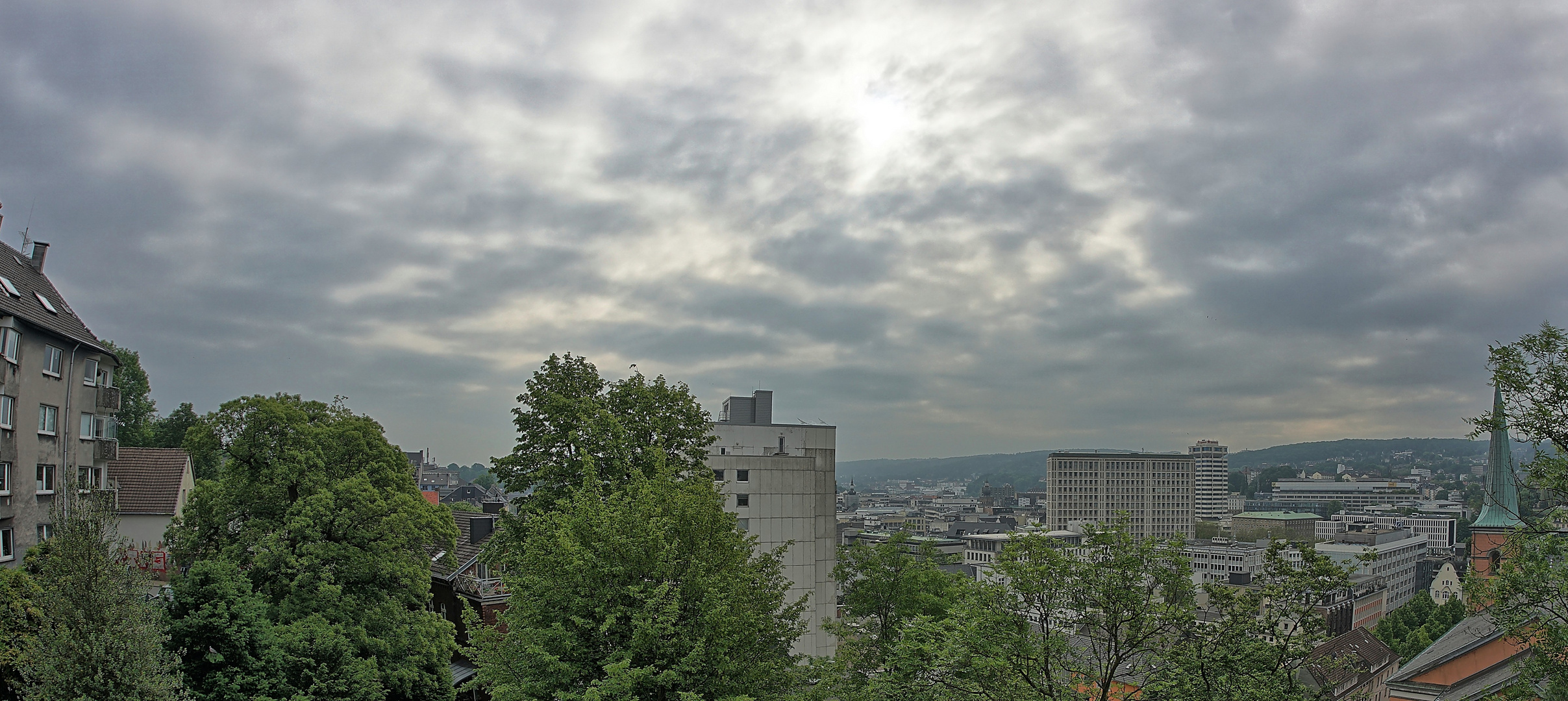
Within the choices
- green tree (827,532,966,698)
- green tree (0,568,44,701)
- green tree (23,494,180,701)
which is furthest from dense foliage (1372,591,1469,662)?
green tree (0,568,44,701)

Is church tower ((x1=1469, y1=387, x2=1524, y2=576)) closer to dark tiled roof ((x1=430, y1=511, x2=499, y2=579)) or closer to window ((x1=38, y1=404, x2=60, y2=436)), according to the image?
dark tiled roof ((x1=430, y1=511, x2=499, y2=579))

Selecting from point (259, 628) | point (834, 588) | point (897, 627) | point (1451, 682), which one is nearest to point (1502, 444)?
point (1451, 682)

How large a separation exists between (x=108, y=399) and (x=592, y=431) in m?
27.8

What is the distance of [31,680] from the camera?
85.6 feet

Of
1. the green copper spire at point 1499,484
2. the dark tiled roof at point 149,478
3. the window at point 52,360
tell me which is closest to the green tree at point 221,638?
the window at point 52,360

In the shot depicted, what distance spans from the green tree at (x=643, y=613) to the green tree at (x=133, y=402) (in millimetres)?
70494

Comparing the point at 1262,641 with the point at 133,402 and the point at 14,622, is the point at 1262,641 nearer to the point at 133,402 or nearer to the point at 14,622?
the point at 14,622

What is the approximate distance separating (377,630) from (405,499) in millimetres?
5273

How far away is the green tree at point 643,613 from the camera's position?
2444cm

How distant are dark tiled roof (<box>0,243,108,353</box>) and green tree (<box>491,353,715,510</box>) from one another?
→ 19.2m

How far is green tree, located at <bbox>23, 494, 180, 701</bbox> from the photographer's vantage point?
24.9 m

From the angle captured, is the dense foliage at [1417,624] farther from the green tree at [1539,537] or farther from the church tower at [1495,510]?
the green tree at [1539,537]

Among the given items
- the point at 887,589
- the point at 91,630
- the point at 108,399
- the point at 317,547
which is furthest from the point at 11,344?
the point at 887,589

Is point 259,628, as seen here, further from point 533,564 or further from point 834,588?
point 834,588
